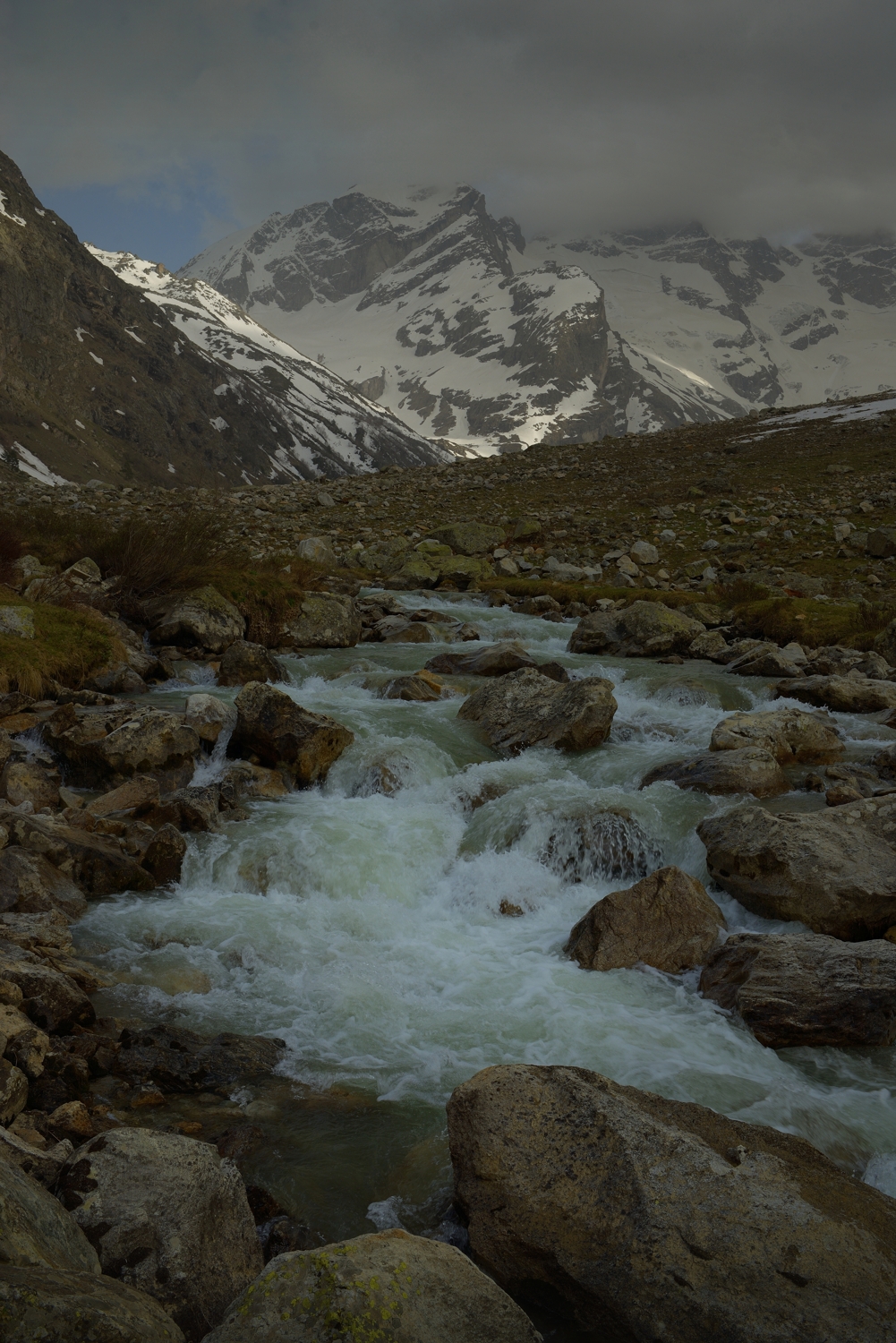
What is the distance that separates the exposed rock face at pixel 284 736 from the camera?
40.9 ft

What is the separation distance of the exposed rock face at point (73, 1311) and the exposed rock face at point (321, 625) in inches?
669

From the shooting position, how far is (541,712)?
14.4 meters

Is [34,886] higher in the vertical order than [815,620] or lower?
lower

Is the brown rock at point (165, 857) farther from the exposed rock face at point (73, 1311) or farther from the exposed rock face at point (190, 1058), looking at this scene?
the exposed rock face at point (73, 1311)

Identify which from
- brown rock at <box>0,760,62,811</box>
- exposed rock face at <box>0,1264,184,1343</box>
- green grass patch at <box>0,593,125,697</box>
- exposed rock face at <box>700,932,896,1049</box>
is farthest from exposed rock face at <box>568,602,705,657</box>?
exposed rock face at <box>0,1264,184,1343</box>

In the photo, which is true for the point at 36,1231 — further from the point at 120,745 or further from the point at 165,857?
the point at 120,745

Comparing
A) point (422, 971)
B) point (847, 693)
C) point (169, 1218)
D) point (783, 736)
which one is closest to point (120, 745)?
point (422, 971)

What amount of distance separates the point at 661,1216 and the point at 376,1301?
171cm

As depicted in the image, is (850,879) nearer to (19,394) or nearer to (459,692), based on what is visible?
(459,692)

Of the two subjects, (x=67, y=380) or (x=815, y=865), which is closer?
(x=815, y=865)

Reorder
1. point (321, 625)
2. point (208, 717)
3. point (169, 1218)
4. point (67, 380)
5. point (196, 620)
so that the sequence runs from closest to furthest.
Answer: point (169, 1218)
point (208, 717)
point (196, 620)
point (321, 625)
point (67, 380)

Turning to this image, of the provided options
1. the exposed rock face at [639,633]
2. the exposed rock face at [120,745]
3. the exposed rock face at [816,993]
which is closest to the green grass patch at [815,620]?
the exposed rock face at [639,633]

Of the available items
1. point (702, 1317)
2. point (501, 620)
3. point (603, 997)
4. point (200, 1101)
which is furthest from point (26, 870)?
point (501, 620)

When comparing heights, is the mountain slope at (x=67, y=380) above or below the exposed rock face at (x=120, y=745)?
above
